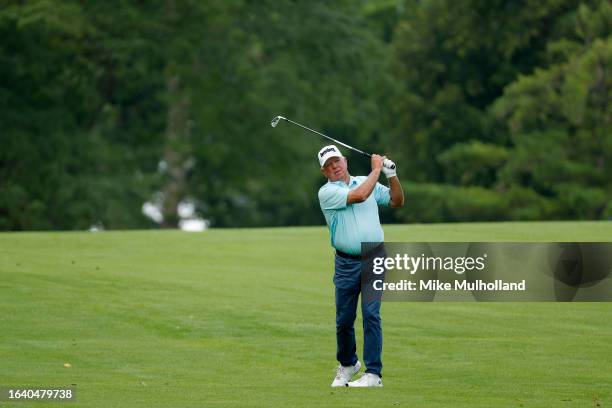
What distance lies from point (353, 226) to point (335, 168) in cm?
53

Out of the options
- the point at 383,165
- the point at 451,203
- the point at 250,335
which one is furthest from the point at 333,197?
the point at 451,203

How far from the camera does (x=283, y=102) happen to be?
50.7 meters

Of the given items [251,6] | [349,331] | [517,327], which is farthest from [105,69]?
[349,331]

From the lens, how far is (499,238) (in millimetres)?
23062

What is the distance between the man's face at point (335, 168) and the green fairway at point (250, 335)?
1.85m

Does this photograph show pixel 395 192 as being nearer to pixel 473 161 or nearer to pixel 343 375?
pixel 343 375

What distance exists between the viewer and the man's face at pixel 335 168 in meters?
12.3

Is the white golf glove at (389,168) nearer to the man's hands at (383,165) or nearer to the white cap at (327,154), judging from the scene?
the man's hands at (383,165)

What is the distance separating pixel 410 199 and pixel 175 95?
1168 centimetres

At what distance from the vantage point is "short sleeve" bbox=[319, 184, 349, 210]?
12.1m

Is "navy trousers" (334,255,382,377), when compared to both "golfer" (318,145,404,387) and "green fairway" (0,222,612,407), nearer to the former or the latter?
"golfer" (318,145,404,387)

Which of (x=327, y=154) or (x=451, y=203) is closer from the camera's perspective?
(x=327, y=154)

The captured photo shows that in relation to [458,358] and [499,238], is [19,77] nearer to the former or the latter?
[499,238]

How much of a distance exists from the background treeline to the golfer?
34.7 m
